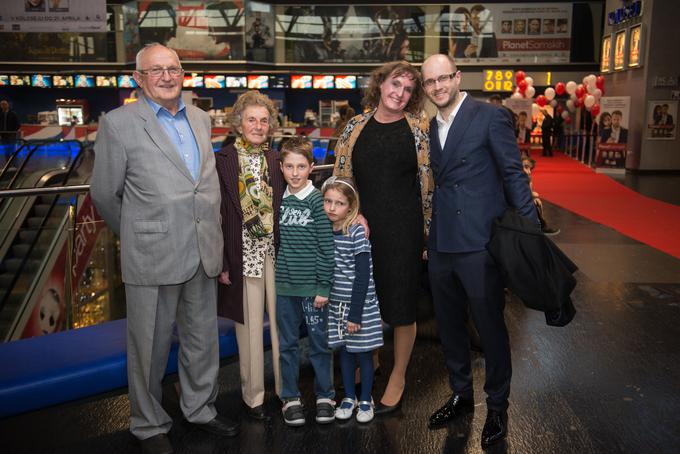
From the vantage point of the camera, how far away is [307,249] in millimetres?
3482

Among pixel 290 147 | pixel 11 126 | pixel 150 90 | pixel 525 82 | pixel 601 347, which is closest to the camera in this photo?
pixel 150 90

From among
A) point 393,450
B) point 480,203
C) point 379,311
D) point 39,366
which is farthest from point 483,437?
point 39,366

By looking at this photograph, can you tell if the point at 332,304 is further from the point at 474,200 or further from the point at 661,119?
the point at 661,119

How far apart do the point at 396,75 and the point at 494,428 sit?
6.11 ft

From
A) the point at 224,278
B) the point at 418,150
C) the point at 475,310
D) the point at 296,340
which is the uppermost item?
the point at 418,150

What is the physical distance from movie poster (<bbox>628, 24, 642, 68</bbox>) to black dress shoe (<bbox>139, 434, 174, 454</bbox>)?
59.2 ft

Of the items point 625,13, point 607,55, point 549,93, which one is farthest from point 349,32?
point 625,13

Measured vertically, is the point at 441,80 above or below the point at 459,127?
above

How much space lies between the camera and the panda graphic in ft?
24.9

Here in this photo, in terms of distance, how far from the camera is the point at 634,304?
5.89 metres

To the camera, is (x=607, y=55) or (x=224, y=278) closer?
(x=224, y=278)

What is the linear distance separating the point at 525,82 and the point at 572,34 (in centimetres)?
490

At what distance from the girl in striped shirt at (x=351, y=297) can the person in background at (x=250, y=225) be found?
0.32m

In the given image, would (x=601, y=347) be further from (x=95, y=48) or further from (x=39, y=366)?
(x=95, y=48)
